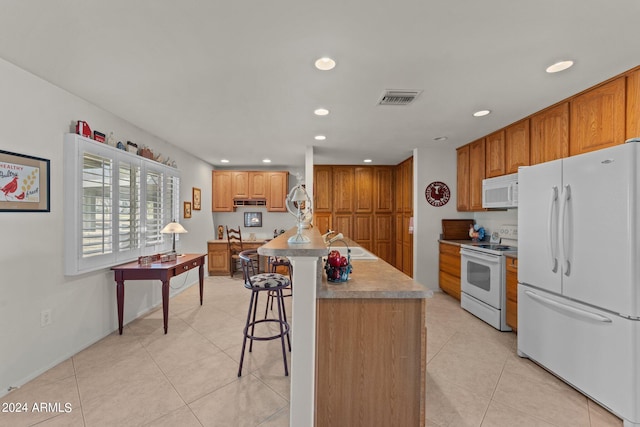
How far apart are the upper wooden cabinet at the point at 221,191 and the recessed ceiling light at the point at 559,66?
560cm

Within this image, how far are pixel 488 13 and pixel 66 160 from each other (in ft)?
11.2

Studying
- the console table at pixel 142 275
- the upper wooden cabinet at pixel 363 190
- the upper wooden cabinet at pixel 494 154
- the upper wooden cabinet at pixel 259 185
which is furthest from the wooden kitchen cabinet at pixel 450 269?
the console table at pixel 142 275

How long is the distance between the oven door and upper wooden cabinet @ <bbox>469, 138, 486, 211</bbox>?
2.67 feet

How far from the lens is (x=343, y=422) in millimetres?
1687

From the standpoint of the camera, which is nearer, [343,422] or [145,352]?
[343,422]

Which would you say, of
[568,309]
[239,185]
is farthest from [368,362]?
[239,185]

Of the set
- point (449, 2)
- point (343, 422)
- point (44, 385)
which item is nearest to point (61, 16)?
point (449, 2)

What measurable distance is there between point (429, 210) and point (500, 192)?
1.22 meters

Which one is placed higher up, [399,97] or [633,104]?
[399,97]

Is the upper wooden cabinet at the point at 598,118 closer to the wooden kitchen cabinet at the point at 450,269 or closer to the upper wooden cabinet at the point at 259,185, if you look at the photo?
the wooden kitchen cabinet at the point at 450,269

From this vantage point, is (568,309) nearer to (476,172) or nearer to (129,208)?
(476,172)

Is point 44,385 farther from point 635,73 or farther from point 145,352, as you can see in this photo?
point 635,73

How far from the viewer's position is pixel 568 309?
6.98ft

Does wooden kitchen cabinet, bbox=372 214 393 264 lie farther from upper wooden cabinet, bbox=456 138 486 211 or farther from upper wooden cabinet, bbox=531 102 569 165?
upper wooden cabinet, bbox=531 102 569 165
